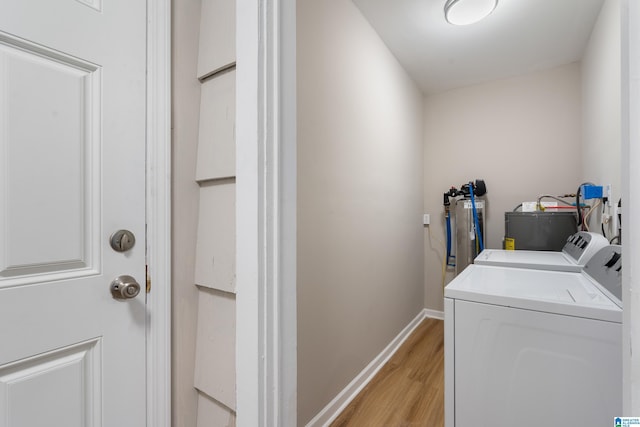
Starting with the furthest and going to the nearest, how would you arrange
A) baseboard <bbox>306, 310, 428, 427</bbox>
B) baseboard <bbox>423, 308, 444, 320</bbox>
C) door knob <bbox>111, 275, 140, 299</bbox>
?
1. baseboard <bbox>423, 308, 444, 320</bbox>
2. baseboard <bbox>306, 310, 428, 427</bbox>
3. door knob <bbox>111, 275, 140, 299</bbox>

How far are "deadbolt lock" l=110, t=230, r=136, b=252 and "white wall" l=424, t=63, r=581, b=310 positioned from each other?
119 inches

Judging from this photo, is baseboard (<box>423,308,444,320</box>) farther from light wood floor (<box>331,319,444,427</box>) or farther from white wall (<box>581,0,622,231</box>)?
white wall (<box>581,0,622,231</box>)

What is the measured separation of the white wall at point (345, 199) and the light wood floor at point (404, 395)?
0.15 meters

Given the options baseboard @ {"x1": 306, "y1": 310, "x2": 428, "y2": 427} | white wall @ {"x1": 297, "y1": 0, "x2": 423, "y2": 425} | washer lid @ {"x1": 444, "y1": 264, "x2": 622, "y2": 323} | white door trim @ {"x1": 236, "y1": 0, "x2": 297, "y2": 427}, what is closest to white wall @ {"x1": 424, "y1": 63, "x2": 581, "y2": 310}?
white wall @ {"x1": 297, "y1": 0, "x2": 423, "y2": 425}

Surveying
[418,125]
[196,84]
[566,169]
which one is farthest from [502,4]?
[196,84]

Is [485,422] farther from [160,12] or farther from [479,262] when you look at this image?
[160,12]

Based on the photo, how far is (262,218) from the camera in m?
0.74

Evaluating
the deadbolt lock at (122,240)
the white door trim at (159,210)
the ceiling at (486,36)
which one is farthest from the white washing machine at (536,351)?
the ceiling at (486,36)

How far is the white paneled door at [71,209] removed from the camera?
0.60m

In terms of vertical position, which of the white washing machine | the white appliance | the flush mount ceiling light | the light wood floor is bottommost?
the light wood floor

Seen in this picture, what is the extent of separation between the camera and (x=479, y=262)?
1710 millimetres

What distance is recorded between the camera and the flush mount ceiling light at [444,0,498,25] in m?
1.74

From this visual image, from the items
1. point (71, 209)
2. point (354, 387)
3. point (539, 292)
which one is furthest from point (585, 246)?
point (71, 209)

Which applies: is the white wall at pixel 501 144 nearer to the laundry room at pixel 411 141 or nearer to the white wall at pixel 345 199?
the laundry room at pixel 411 141
